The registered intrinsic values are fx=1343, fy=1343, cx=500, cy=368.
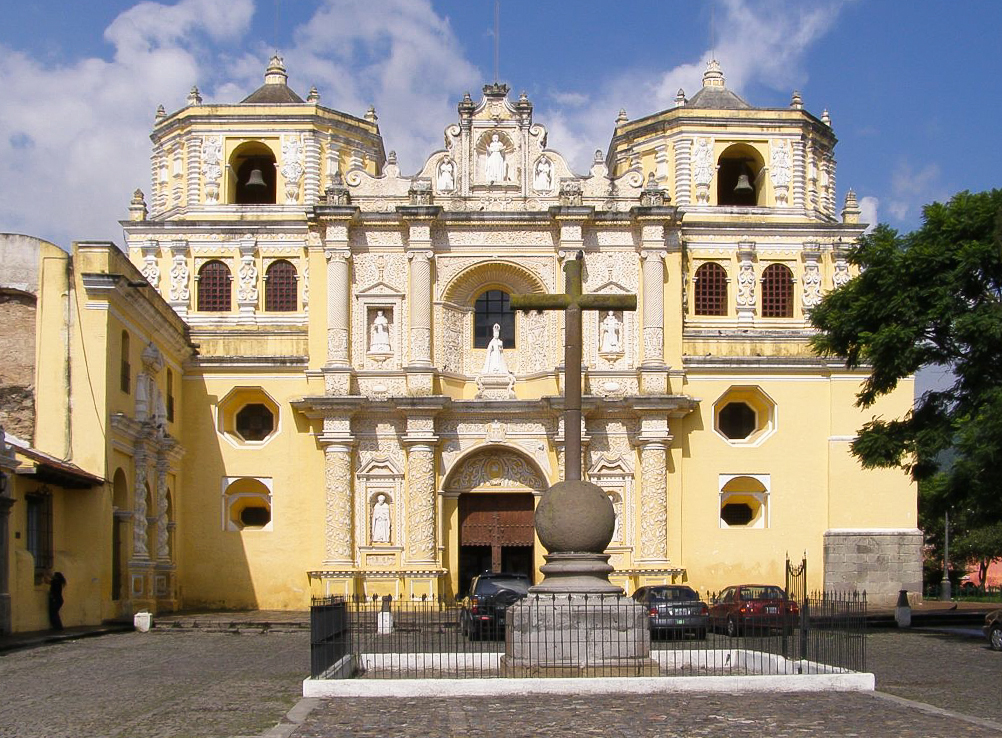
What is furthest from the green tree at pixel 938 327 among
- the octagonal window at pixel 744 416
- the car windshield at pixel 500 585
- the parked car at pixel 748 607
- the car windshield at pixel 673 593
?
the octagonal window at pixel 744 416

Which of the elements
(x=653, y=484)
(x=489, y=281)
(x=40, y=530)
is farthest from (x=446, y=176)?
(x=40, y=530)

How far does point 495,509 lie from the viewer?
118 ft

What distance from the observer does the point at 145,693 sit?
16.7 meters

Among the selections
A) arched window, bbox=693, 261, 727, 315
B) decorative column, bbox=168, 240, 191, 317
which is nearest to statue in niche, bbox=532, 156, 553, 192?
arched window, bbox=693, 261, 727, 315

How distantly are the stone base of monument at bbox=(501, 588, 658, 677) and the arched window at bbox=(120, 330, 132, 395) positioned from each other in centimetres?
1498

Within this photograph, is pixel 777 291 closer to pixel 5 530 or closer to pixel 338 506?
pixel 338 506

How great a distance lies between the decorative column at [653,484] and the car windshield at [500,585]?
7.23 m

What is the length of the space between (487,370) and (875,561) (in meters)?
11.3

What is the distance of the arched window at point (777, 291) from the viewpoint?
3684 cm

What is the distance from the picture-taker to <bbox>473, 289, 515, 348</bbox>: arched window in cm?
3688

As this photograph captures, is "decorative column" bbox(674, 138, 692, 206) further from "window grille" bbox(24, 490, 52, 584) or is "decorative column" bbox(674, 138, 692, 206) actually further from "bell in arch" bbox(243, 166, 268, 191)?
"window grille" bbox(24, 490, 52, 584)

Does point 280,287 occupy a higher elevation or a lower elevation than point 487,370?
higher

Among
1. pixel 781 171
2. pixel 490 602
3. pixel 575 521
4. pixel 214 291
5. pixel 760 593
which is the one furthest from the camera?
pixel 781 171

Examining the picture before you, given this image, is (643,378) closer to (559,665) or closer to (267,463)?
(267,463)
